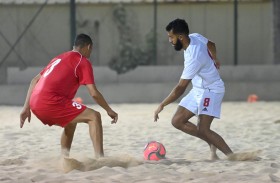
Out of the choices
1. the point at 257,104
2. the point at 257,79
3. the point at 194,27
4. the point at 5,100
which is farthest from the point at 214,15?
the point at 5,100

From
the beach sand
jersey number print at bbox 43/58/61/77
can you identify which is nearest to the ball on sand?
the beach sand

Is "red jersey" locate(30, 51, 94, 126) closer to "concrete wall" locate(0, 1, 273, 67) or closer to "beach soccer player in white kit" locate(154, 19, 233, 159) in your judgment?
"beach soccer player in white kit" locate(154, 19, 233, 159)

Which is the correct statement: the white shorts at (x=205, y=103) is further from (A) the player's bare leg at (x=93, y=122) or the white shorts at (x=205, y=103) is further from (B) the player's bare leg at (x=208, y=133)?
(A) the player's bare leg at (x=93, y=122)

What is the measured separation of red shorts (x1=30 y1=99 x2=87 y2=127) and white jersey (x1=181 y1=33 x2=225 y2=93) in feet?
3.87

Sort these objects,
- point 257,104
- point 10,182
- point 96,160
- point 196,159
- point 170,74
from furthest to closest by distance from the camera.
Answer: point 170,74
point 257,104
point 196,159
point 96,160
point 10,182

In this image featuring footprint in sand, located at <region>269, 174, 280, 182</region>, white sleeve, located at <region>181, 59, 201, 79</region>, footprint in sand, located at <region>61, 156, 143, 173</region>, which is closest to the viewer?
footprint in sand, located at <region>269, 174, 280, 182</region>

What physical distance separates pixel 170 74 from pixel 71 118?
10.3 m

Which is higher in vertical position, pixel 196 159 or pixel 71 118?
pixel 71 118

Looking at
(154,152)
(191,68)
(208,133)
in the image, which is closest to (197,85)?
(191,68)

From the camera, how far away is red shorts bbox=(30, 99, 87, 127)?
6816 mm

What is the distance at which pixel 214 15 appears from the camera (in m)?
17.7

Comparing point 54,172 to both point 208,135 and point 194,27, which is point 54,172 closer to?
point 208,135

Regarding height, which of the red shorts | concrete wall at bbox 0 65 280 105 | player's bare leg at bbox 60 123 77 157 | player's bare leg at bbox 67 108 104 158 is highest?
the red shorts

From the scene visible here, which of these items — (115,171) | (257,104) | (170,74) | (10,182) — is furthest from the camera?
(170,74)
